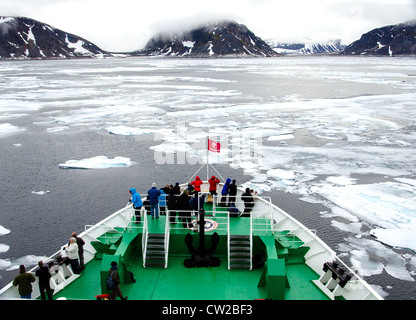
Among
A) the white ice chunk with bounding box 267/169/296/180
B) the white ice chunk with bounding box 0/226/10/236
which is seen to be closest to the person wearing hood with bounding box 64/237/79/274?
the white ice chunk with bounding box 0/226/10/236

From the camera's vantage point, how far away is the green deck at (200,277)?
7.65 metres

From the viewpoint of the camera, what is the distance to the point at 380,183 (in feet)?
59.5

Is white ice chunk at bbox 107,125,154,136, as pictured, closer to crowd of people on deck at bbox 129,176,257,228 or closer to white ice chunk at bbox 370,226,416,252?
crowd of people on deck at bbox 129,176,257,228

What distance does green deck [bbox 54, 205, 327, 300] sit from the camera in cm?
765

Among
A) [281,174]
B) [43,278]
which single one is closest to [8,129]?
[281,174]

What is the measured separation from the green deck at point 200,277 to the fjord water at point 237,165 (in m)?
4.31

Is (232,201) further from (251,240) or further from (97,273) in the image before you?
(97,273)

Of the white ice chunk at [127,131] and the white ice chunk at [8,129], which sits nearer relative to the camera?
the white ice chunk at [127,131]

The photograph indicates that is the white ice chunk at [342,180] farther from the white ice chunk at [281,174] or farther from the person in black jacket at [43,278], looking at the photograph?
the person in black jacket at [43,278]

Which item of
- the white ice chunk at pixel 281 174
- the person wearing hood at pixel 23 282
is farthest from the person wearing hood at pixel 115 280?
the white ice chunk at pixel 281 174

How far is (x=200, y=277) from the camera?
8.28 m
